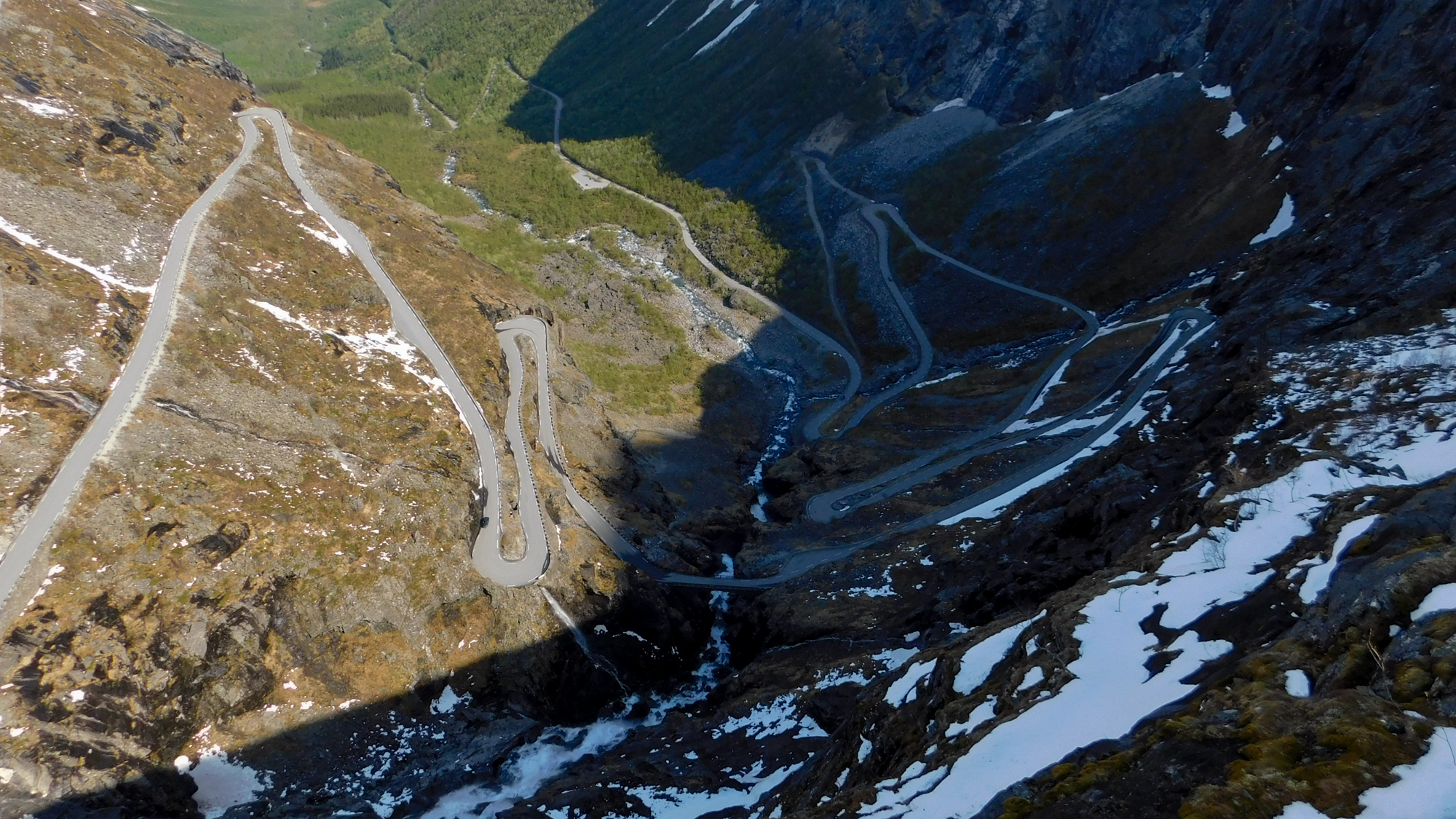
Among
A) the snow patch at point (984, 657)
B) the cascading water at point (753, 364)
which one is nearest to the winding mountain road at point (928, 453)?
the cascading water at point (753, 364)

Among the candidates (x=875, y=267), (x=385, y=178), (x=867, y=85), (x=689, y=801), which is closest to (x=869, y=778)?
(x=689, y=801)

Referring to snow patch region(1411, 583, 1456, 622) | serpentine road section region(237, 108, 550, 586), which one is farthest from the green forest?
snow patch region(1411, 583, 1456, 622)

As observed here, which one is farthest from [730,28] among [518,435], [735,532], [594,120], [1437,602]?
[1437,602]

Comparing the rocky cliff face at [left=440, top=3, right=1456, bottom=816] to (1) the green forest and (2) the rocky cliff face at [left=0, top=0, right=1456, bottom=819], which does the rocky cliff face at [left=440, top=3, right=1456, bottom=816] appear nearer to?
(2) the rocky cliff face at [left=0, top=0, right=1456, bottom=819]

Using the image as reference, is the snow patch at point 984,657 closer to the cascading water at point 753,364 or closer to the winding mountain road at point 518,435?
the winding mountain road at point 518,435

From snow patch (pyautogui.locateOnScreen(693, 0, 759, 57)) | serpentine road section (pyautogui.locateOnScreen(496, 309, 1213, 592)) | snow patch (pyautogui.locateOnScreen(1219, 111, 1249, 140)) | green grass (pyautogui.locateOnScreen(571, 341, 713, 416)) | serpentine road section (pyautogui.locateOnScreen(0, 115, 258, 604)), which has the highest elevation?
snow patch (pyautogui.locateOnScreen(693, 0, 759, 57))
